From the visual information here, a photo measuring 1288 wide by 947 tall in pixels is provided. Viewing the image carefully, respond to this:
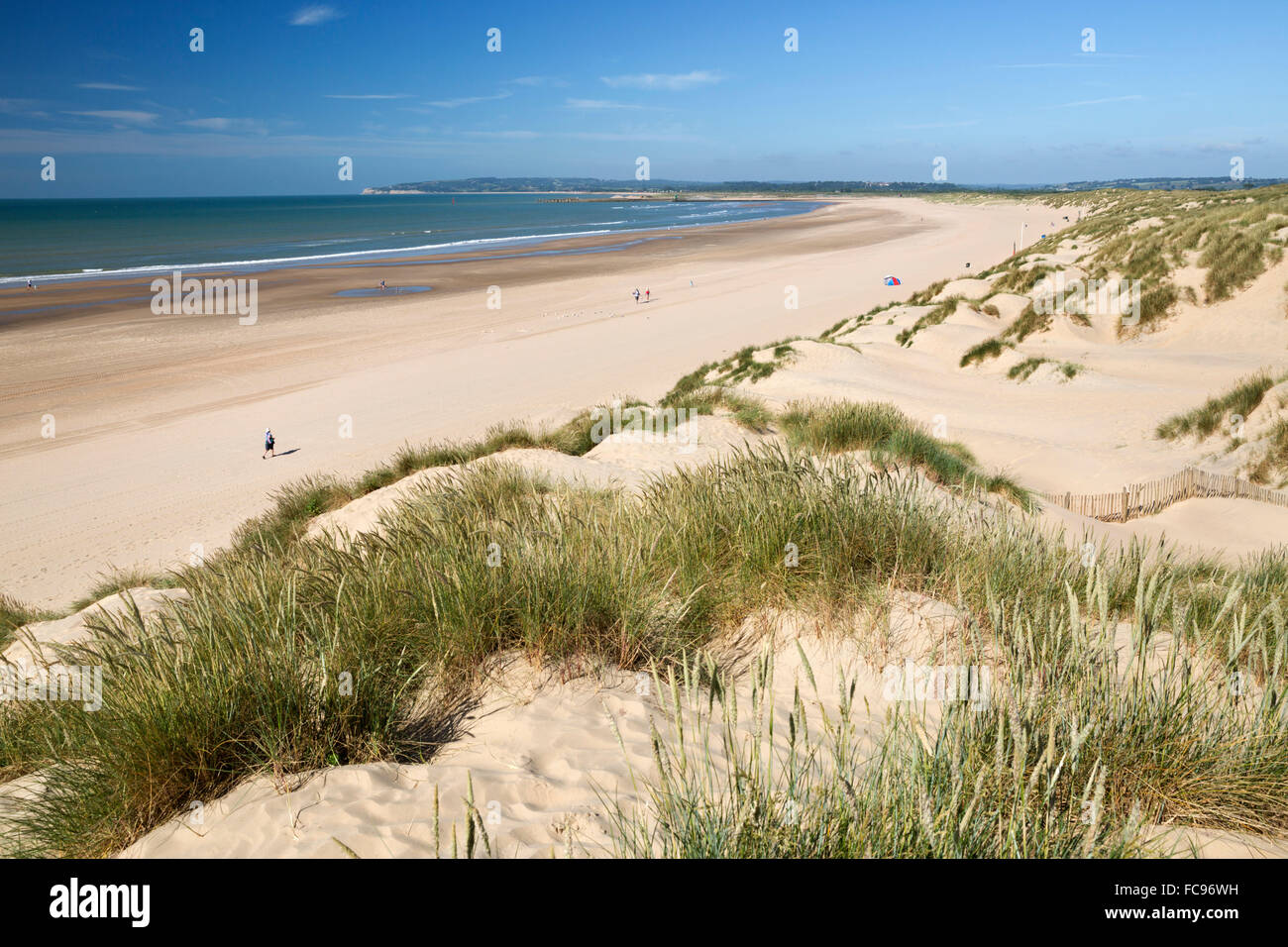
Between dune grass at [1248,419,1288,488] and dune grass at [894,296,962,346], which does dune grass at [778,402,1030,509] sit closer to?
dune grass at [1248,419,1288,488]

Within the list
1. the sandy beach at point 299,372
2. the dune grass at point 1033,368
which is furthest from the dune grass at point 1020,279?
the dune grass at point 1033,368

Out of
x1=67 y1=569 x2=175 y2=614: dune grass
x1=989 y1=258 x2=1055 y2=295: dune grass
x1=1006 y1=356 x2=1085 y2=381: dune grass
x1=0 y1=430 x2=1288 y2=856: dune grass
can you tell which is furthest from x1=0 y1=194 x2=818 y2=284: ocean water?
x1=0 y1=430 x2=1288 y2=856: dune grass

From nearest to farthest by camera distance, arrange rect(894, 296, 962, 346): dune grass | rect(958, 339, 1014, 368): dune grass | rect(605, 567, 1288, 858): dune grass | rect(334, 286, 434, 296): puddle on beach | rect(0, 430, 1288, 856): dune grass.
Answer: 1. rect(605, 567, 1288, 858): dune grass
2. rect(0, 430, 1288, 856): dune grass
3. rect(958, 339, 1014, 368): dune grass
4. rect(894, 296, 962, 346): dune grass
5. rect(334, 286, 434, 296): puddle on beach

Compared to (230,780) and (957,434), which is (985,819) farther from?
(957,434)

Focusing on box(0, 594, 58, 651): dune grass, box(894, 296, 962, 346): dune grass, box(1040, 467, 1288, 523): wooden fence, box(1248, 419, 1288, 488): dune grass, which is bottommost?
box(0, 594, 58, 651): dune grass

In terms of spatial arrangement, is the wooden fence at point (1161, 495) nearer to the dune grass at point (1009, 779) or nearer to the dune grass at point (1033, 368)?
the dune grass at point (1033, 368)

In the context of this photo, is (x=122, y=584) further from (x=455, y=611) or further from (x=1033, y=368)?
(x=1033, y=368)
